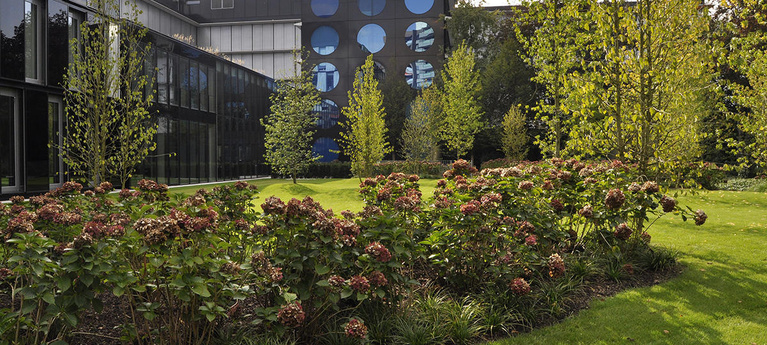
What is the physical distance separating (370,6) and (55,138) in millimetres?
25088

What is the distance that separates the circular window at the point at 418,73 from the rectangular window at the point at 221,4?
15.7 metres

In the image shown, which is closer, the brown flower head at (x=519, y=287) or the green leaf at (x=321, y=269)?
the green leaf at (x=321, y=269)

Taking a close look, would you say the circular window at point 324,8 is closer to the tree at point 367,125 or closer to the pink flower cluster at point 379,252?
the tree at point 367,125

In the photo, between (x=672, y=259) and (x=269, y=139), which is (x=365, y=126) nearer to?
(x=269, y=139)

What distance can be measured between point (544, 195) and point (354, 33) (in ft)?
107

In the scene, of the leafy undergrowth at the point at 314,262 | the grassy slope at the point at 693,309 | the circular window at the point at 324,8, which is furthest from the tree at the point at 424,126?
the leafy undergrowth at the point at 314,262

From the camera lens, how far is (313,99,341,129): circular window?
1489 inches

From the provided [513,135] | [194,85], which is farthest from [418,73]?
[194,85]

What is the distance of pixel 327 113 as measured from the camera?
3797 centimetres

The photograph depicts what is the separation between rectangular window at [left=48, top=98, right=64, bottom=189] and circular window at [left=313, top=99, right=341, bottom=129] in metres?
21.8

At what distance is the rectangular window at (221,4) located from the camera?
1603 inches

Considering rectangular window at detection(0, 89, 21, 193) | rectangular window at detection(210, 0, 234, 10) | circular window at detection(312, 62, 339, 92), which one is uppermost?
rectangular window at detection(210, 0, 234, 10)

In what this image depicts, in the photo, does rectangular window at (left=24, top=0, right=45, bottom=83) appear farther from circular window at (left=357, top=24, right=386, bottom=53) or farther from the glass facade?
circular window at (left=357, top=24, right=386, bottom=53)

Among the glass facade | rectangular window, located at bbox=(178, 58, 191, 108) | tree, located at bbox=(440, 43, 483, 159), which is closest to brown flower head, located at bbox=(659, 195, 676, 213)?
the glass facade
